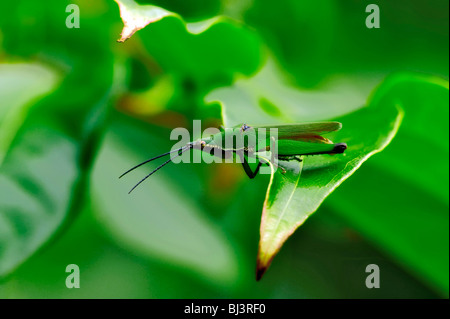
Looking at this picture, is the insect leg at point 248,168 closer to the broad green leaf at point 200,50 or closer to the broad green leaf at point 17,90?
the broad green leaf at point 200,50


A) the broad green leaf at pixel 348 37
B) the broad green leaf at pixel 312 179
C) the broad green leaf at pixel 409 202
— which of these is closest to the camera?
the broad green leaf at pixel 312 179

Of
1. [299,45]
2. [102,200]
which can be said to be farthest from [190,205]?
[299,45]

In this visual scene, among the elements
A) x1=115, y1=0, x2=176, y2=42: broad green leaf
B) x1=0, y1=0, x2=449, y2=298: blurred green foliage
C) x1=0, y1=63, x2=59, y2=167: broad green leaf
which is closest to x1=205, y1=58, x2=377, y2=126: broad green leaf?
x1=0, y1=0, x2=449, y2=298: blurred green foliage

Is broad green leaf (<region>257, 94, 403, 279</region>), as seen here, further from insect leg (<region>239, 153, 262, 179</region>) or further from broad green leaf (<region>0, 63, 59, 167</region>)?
broad green leaf (<region>0, 63, 59, 167</region>)

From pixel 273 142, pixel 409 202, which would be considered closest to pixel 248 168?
pixel 273 142

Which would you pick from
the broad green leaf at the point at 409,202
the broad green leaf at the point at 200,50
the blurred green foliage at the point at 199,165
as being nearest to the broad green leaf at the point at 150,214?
the blurred green foliage at the point at 199,165

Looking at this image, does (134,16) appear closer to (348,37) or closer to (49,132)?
(49,132)
